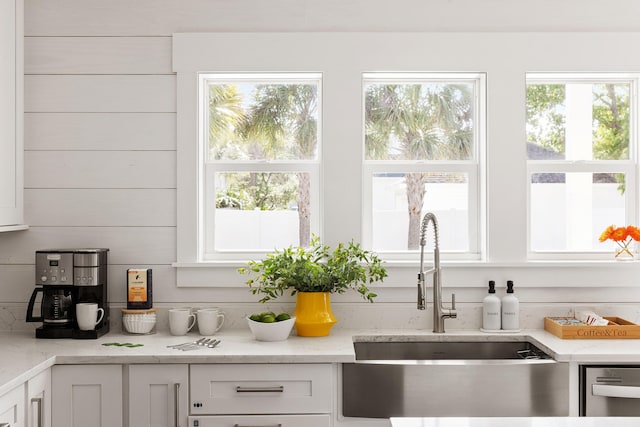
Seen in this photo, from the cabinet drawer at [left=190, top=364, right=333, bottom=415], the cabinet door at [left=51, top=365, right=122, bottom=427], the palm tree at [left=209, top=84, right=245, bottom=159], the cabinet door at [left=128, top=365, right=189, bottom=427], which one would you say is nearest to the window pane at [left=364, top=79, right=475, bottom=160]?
the palm tree at [left=209, top=84, right=245, bottom=159]

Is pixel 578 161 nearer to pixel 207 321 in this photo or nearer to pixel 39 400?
pixel 207 321

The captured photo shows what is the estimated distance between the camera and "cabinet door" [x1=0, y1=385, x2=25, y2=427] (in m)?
2.06

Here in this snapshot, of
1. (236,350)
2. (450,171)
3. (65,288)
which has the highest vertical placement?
(450,171)

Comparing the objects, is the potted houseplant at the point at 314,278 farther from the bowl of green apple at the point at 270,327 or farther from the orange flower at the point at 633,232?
the orange flower at the point at 633,232

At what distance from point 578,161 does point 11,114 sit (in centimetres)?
257

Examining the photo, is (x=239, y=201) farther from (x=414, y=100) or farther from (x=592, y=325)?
(x=592, y=325)

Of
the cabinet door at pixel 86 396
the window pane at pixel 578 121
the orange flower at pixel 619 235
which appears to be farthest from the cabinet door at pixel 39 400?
the orange flower at pixel 619 235

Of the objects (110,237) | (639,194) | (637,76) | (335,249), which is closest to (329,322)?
(335,249)

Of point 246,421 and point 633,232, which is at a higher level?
point 633,232

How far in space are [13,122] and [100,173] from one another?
1.37 ft

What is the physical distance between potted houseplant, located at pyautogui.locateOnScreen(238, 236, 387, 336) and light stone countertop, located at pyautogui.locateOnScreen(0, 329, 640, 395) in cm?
8

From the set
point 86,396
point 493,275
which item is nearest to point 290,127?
point 493,275

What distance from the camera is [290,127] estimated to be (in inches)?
122

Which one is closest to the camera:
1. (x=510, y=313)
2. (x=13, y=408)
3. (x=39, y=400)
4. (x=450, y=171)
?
(x=13, y=408)
